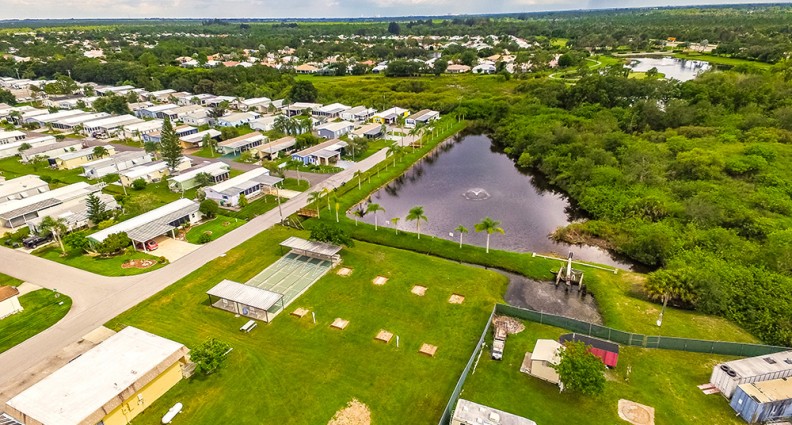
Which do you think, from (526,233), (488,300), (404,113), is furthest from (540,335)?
(404,113)

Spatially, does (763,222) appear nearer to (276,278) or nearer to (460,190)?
(460,190)

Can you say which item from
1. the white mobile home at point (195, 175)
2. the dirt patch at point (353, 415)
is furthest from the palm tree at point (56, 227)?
the dirt patch at point (353, 415)

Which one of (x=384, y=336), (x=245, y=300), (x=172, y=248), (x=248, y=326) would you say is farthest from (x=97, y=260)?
(x=384, y=336)

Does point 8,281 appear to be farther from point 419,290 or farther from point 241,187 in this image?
point 419,290

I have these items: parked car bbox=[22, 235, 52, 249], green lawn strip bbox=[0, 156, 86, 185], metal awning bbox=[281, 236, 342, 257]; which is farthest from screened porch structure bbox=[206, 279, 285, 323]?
green lawn strip bbox=[0, 156, 86, 185]

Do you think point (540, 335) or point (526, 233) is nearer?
point (540, 335)

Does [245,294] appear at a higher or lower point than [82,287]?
higher

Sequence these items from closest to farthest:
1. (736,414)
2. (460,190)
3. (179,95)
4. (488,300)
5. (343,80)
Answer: (736,414) < (488,300) < (460,190) < (179,95) < (343,80)
